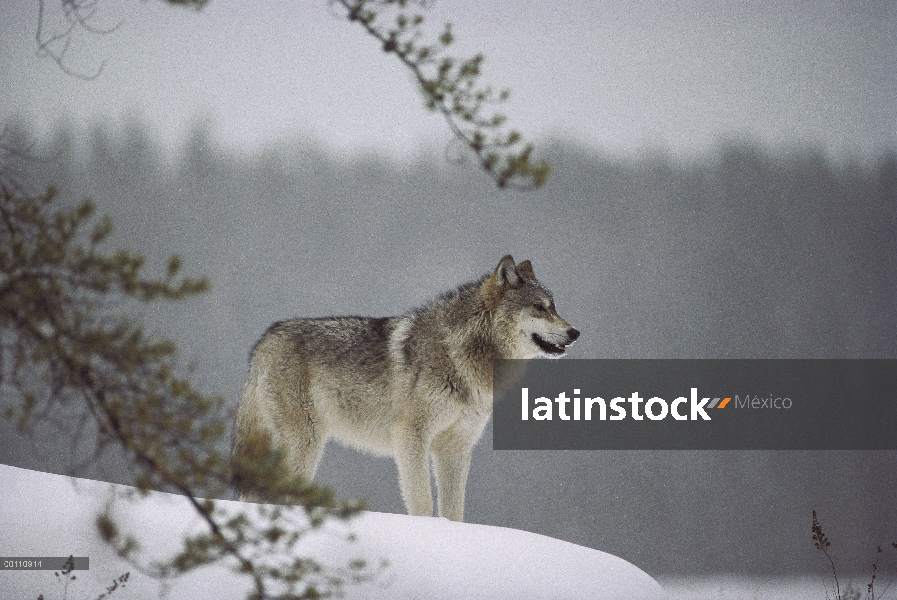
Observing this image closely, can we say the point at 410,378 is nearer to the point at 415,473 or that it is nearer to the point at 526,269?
the point at 415,473

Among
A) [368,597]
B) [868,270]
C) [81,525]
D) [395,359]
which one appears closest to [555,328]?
[395,359]

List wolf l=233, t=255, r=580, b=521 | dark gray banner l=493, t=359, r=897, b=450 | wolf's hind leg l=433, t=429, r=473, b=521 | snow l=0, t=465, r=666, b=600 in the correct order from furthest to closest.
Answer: dark gray banner l=493, t=359, r=897, b=450, wolf's hind leg l=433, t=429, r=473, b=521, wolf l=233, t=255, r=580, b=521, snow l=0, t=465, r=666, b=600

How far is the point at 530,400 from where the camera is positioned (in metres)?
5.79

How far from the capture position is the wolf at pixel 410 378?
4707 millimetres

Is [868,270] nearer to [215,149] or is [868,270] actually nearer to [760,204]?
[760,204]

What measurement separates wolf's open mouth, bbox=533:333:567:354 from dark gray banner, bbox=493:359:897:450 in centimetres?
680

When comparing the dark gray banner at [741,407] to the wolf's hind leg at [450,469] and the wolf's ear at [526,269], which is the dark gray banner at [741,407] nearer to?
the wolf's ear at [526,269]

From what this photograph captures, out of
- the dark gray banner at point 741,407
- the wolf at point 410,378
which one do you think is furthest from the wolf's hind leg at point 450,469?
the dark gray banner at point 741,407

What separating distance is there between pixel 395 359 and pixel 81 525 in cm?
200

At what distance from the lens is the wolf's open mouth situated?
4750 millimetres

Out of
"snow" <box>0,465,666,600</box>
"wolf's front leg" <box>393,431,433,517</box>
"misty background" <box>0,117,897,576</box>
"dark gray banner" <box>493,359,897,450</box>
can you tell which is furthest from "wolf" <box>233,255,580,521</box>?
"misty background" <box>0,117,897,576</box>

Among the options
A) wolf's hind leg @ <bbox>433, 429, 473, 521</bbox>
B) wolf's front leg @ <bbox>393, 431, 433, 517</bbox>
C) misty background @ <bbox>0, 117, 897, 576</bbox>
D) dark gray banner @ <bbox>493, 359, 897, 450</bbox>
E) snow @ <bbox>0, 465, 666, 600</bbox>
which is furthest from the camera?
misty background @ <bbox>0, 117, 897, 576</bbox>

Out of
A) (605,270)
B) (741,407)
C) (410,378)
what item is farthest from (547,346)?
(605,270)

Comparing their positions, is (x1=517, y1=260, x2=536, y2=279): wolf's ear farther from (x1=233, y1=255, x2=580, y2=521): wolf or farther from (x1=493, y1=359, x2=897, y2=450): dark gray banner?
(x1=493, y1=359, x2=897, y2=450): dark gray banner
